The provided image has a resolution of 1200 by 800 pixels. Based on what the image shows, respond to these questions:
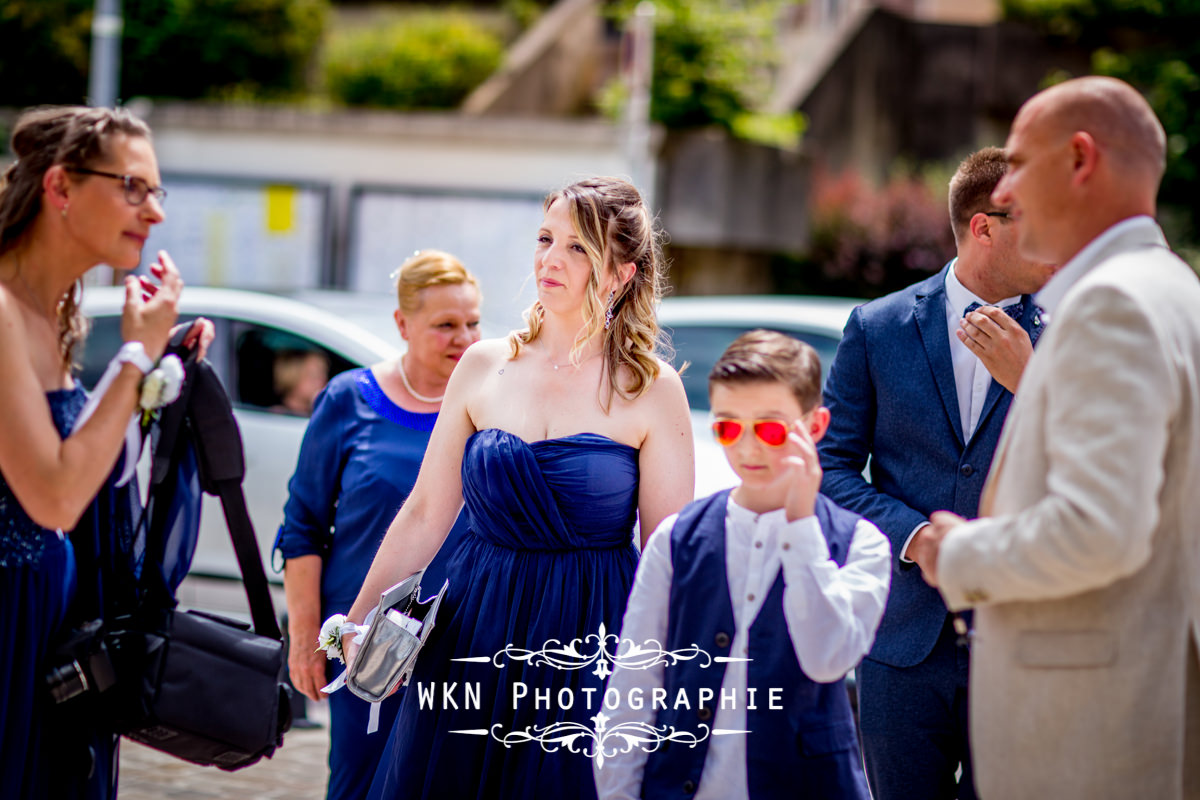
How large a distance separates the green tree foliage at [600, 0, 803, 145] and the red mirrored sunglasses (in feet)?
35.2

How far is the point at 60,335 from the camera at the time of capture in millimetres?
3055

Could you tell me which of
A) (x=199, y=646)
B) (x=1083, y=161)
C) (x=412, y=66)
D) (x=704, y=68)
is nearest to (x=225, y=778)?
(x=199, y=646)

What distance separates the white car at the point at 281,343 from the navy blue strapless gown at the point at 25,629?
3342mm

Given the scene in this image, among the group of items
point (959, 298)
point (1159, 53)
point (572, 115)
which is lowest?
point (959, 298)

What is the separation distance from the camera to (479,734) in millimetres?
3203

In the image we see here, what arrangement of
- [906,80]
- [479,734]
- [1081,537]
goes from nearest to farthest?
1. [1081,537]
2. [479,734]
3. [906,80]

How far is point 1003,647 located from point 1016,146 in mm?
931

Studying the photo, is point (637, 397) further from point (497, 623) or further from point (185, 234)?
point (185, 234)

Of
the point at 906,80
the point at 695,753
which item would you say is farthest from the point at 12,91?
the point at 695,753

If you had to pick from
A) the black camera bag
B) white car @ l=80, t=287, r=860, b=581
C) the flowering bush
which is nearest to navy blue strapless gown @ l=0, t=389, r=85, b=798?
the black camera bag

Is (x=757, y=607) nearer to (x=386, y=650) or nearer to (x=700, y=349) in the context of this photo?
(x=386, y=650)

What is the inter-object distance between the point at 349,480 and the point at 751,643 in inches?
77.1

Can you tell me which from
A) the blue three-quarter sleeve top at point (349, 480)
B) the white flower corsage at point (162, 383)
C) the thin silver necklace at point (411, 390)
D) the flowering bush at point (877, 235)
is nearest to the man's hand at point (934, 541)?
the white flower corsage at point (162, 383)

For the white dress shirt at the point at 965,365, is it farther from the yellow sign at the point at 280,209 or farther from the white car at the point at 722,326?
the yellow sign at the point at 280,209
